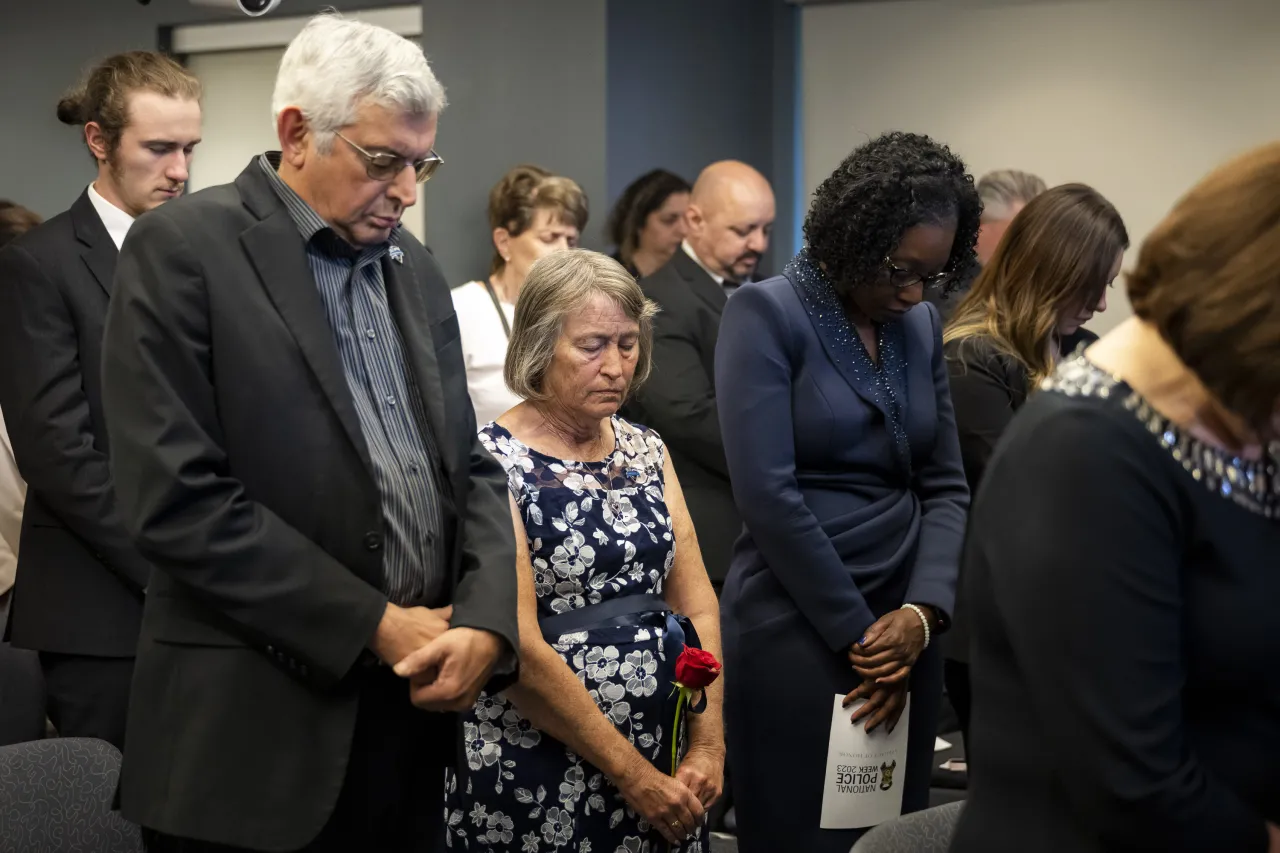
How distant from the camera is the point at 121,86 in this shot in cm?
261

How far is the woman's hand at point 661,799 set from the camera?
219 cm

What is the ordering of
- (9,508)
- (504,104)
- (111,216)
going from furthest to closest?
(504,104) → (9,508) → (111,216)

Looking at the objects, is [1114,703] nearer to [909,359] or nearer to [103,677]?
[909,359]

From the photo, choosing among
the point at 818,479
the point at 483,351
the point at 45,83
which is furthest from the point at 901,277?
the point at 45,83

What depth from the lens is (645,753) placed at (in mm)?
2260

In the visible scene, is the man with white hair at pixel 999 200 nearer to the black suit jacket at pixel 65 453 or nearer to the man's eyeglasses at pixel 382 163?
the black suit jacket at pixel 65 453

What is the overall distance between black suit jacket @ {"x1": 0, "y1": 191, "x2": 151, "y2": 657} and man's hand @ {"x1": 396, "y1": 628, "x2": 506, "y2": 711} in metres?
0.89

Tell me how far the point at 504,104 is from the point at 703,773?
10.2 ft

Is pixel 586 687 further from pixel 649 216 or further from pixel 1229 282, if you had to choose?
pixel 649 216

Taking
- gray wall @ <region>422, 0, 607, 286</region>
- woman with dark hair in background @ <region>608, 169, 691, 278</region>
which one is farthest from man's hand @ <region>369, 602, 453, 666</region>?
gray wall @ <region>422, 0, 607, 286</region>

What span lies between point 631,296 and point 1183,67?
12.1ft

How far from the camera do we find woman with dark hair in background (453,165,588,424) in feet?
13.2

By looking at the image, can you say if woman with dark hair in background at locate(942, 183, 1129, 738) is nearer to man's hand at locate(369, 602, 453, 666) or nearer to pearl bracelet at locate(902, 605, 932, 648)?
pearl bracelet at locate(902, 605, 932, 648)

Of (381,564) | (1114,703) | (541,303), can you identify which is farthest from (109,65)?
(1114,703)
